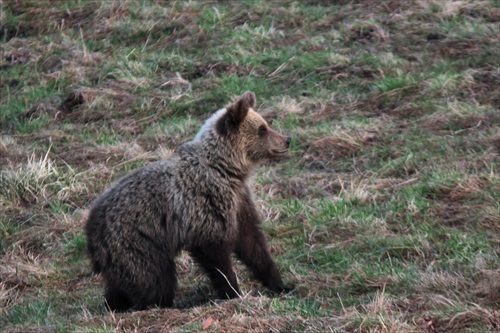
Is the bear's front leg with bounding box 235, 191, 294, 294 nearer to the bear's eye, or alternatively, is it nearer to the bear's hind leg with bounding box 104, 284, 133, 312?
the bear's eye

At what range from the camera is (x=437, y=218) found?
7.66m

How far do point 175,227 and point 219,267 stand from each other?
43cm

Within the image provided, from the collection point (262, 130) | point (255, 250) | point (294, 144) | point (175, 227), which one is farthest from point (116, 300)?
point (294, 144)

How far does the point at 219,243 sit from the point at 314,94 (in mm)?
4483

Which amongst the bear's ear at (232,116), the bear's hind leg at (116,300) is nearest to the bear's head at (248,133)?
the bear's ear at (232,116)

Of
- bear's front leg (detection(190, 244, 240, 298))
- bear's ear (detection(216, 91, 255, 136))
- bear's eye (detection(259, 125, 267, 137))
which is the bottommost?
bear's front leg (detection(190, 244, 240, 298))

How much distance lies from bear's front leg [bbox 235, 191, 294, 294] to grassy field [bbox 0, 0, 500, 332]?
0.16 metres

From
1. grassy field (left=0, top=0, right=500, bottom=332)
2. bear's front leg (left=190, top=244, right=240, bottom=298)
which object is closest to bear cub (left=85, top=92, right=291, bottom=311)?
bear's front leg (left=190, top=244, right=240, bottom=298)

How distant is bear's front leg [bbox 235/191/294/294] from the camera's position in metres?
6.90

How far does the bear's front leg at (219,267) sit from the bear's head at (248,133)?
89cm

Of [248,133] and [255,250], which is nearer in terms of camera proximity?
[255,250]

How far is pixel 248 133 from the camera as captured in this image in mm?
7332

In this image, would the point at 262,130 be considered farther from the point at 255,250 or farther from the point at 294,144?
the point at 294,144

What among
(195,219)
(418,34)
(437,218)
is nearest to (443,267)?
(437,218)
